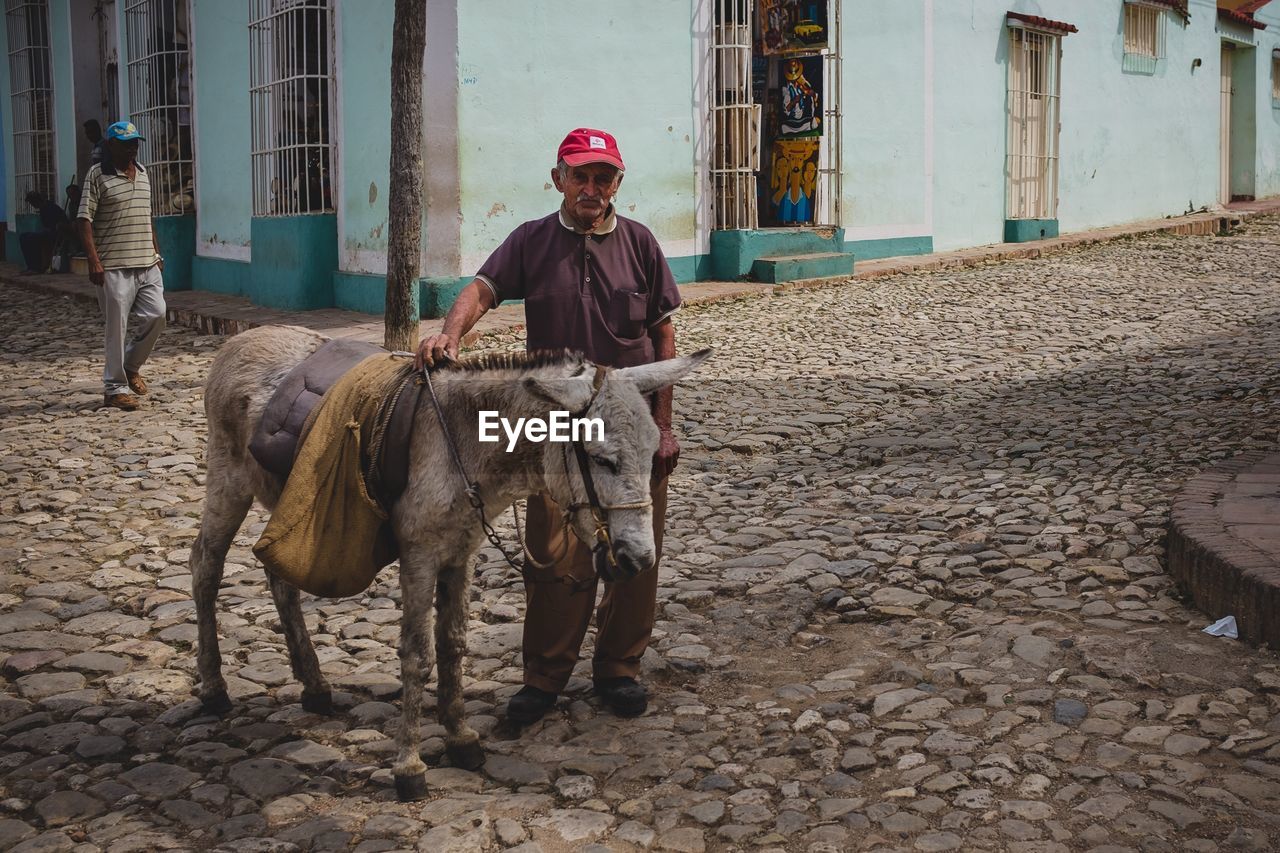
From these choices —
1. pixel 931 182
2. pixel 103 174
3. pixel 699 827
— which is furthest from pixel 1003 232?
pixel 699 827

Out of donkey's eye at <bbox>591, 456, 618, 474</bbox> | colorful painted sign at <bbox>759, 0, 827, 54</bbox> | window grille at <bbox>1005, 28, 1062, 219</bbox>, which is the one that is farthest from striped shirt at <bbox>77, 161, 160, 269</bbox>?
window grille at <bbox>1005, 28, 1062, 219</bbox>

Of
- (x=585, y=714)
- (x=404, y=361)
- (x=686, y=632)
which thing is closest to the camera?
(x=404, y=361)

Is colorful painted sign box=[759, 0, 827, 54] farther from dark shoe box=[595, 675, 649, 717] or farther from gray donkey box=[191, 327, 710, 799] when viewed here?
dark shoe box=[595, 675, 649, 717]

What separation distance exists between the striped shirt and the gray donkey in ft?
18.0

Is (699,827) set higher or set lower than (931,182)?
lower

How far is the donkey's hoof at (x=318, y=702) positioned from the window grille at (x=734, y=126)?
1025 centimetres

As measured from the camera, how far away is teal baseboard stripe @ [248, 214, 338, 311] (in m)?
12.4

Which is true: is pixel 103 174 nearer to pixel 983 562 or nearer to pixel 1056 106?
pixel 983 562

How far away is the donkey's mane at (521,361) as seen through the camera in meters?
3.46

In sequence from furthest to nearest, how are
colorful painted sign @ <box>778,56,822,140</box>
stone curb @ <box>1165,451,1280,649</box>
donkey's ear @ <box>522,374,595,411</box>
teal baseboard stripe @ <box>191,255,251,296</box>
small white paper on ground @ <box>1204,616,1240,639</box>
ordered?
colorful painted sign @ <box>778,56,822,140</box>, teal baseboard stripe @ <box>191,255,251,296</box>, small white paper on ground @ <box>1204,616,1240,639</box>, stone curb @ <box>1165,451,1280,649</box>, donkey's ear @ <box>522,374,595,411</box>

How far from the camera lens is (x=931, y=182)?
16391mm

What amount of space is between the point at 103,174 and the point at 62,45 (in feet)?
33.0

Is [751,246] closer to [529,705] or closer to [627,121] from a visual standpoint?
[627,121]

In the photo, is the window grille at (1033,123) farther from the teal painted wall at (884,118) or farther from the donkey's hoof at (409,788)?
the donkey's hoof at (409,788)
